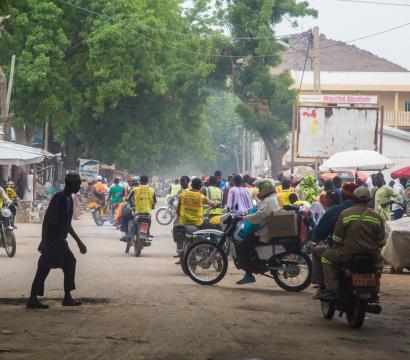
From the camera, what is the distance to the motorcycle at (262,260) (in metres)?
14.6

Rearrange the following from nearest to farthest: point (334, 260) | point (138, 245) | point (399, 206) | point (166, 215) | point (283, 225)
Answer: point (334, 260), point (283, 225), point (138, 245), point (399, 206), point (166, 215)

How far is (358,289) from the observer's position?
33.2 feet

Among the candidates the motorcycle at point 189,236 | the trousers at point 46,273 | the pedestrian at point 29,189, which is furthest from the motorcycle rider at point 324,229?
the pedestrian at point 29,189

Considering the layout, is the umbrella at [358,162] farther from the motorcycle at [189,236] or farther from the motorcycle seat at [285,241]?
the motorcycle seat at [285,241]

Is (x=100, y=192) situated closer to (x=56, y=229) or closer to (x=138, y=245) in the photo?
(x=138, y=245)

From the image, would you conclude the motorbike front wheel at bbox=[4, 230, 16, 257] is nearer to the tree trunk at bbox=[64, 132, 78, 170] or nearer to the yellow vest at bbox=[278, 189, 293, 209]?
the yellow vest at bbox=[278, 189, 293, 209]

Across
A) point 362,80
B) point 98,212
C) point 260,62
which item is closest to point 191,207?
point 98,212

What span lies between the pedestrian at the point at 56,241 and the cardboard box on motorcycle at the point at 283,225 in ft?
12.2

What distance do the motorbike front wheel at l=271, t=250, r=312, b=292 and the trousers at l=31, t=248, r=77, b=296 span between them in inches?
149

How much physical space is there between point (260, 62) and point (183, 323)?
49.1 meters

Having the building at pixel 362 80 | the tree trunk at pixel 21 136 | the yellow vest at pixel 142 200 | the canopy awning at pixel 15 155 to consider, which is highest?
the building at pixel 362 80

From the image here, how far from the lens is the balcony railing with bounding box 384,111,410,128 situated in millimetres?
63562

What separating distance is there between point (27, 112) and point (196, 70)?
15.8 metres

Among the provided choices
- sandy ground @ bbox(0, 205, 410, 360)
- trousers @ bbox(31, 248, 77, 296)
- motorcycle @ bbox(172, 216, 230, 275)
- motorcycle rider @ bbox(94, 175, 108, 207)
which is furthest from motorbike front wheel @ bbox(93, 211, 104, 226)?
trousers @ bbox(31, 248, 77, 296)
